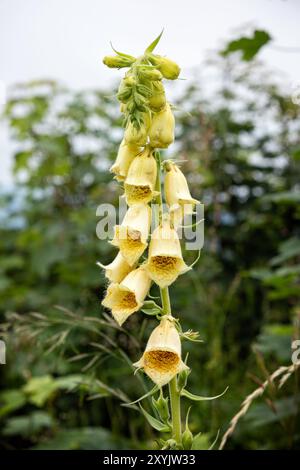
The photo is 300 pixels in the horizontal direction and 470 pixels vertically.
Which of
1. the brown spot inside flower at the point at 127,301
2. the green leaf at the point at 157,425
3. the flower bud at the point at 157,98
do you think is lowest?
the green leaf at the point at 157,425

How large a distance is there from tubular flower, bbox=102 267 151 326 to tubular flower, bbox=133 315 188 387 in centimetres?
8

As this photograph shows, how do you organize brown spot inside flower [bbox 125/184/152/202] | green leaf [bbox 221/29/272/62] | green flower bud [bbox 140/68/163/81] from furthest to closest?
green leaf [bbox 221/29/272/62] → brown spot inside flower [bbox 125/184/152/202] → green flower bud [bbox 140/68/163/81]

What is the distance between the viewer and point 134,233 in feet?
4.43

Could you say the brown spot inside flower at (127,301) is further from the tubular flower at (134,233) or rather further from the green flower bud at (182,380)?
the green flower bud at (182,380)

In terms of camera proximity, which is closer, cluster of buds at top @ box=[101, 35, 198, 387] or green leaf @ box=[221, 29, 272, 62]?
cluster of buds at top @ box=[101, 35, 198, 387]

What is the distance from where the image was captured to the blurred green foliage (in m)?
2.52

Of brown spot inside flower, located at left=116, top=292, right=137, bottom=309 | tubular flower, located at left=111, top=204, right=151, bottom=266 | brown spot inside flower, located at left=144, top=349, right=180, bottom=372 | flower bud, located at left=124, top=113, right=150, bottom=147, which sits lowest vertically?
brown spot inside flower, located at left=144, top=349, right=180, bottom=372

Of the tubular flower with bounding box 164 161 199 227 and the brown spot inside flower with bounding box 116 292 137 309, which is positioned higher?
the tubular flower with bounding box 164 161 199 227

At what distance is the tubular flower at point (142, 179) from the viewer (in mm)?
1357

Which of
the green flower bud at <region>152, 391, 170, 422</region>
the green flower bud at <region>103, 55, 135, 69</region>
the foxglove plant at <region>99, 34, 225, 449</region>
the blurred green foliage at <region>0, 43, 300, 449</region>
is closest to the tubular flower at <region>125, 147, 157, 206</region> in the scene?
the foxglove plant at <region>99, 34, 225, 449</region>

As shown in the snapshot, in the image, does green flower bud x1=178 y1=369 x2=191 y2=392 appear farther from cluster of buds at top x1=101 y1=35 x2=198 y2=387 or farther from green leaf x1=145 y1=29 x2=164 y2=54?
green leaf x1=145 y1=29 x2=164 y2=54

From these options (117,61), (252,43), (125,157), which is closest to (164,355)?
(125,157)

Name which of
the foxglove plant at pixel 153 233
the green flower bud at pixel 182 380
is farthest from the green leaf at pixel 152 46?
the green flower bud at pixel 182 380

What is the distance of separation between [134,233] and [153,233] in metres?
0.07
